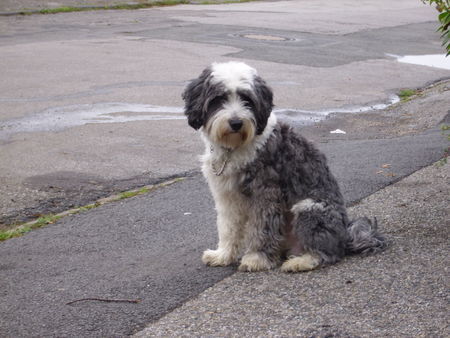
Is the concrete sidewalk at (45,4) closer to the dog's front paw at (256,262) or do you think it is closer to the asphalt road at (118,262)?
the asphalt road at (118,262)

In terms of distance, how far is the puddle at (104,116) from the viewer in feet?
34.1

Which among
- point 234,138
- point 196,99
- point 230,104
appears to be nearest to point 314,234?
point 234,138

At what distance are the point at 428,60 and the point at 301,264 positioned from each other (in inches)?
554

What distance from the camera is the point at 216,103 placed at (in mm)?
5059

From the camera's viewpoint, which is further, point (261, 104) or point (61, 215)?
point (61, 215)

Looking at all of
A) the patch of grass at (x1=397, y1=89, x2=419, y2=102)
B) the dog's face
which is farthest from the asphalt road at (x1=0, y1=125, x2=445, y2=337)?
the patch of grass at (x1=397, y1=89, x2=419, y2=102)

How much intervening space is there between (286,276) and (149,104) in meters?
7.29

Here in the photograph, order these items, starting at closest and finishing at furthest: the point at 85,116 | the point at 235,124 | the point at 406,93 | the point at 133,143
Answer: the point at 235,124 → the point at 133,143 → the point at 85,116 → the point at 406,93

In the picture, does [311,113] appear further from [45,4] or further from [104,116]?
[45,4]

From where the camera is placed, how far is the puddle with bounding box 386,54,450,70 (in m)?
17.4

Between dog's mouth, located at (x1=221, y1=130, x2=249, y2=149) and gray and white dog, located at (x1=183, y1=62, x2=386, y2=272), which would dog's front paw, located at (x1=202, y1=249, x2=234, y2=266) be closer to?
gray and white dog, located at (x1=183, y1=62, x2=386, y2=272)

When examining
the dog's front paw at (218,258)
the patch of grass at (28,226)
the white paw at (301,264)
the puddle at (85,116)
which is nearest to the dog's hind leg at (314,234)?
the white paw at (301,264)

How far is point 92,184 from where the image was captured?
26.0 ft

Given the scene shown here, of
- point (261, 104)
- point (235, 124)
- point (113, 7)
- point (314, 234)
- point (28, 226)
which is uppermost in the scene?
point (261, 104)
